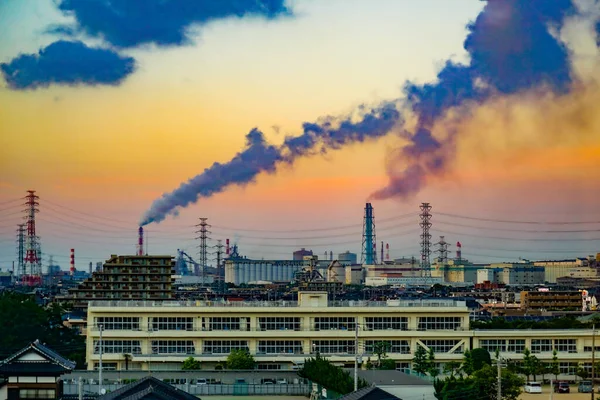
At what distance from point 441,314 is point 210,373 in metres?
8.48

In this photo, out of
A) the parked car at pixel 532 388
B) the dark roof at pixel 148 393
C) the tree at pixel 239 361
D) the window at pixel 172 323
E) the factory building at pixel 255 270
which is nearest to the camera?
the dark roof at pixel 148 393

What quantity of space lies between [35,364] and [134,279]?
1360 inches

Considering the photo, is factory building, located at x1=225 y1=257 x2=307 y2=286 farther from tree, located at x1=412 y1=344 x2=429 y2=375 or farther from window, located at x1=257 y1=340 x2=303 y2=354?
tree, located at x1=412 y1=344 x2=429 y2=375

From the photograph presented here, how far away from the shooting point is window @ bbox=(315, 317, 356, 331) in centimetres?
3597

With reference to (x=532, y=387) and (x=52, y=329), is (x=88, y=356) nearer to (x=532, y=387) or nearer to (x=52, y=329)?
(x=52, y=329)

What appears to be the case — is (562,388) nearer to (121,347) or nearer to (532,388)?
(532,388)

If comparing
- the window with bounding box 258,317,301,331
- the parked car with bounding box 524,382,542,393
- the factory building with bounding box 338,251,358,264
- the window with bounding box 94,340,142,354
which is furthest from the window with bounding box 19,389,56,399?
the factory building with bounding box 338,251,358,264

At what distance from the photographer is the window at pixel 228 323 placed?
35.8 m

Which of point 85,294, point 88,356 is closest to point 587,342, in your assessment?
point 88,356

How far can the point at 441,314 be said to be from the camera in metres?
36.1

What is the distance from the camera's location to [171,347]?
117 ft

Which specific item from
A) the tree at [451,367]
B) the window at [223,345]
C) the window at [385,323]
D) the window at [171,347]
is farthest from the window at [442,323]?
the window at [171,347]

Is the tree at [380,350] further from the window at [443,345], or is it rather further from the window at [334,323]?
the window at [443,345]

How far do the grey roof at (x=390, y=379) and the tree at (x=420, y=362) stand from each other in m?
3.96
